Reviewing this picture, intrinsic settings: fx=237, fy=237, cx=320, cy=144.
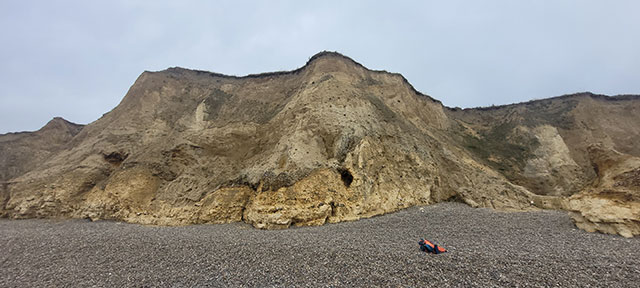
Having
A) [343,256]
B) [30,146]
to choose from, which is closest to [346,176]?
[343,256]

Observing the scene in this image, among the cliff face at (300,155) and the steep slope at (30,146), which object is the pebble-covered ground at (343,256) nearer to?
the cliff face at (300,155)

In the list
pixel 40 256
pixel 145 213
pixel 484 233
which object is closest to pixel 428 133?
pixel 484 233

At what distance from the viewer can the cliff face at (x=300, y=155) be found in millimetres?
11656

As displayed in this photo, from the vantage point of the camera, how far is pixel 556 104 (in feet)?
85.7

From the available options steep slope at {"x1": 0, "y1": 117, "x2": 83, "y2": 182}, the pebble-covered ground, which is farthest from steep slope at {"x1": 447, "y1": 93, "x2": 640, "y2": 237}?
steep slope at {"x1": 0, "y1": 117, "x2": 83, "y2": 182}

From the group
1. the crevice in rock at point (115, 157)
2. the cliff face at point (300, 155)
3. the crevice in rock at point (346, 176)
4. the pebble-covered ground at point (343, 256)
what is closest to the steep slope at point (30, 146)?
the cliff face at point (300, 155)

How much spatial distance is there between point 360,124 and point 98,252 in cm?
1248

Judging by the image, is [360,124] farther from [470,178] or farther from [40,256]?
[40,256]

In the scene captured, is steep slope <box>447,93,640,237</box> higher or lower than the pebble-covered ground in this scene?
higher

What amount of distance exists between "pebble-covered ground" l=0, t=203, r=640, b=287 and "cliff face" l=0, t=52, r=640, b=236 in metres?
2.39

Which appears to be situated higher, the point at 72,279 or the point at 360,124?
the point at 360,124

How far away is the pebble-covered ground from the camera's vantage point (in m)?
4.81

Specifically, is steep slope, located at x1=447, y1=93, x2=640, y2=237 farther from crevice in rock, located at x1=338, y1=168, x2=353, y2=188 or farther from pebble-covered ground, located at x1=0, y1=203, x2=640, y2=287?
crevice in rock, located at x1=338, y1=168, x2=353, y2=188

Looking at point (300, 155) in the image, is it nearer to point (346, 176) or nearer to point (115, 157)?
point (346, 176)
